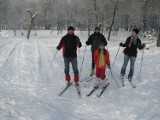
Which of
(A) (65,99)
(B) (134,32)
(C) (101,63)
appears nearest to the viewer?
(A) (65,99)

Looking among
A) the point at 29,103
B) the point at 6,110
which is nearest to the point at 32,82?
the point at 29,103

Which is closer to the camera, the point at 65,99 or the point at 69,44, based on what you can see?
the point at 65,99

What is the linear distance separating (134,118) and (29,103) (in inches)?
116

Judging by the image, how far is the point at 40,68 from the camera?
14.8m

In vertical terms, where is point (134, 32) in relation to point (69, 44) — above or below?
above

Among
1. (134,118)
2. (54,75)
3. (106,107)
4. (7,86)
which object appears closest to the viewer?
(134,118)

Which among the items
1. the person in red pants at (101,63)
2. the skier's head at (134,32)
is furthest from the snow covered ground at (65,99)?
the skier's head at (134,32)

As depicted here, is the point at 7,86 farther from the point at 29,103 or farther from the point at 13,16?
the point at 13,16

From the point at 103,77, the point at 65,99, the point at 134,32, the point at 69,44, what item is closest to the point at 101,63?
the point at 103,77

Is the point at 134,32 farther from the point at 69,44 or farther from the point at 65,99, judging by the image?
the point at 65,99

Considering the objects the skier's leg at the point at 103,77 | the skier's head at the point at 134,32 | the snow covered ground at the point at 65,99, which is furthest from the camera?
the skier's head at the point at 134,32

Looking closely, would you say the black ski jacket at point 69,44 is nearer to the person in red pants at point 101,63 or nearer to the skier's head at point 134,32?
the person in red pants at point 101,63

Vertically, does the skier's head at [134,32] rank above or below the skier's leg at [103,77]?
above

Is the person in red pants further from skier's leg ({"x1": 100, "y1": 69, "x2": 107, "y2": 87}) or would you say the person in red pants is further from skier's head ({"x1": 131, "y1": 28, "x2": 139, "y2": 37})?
skier's head ({"x1": 131, "y1": 28, "x2": 139, "y2": 37})
